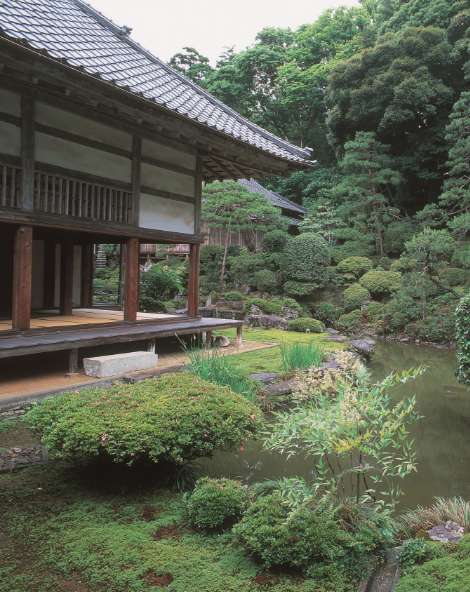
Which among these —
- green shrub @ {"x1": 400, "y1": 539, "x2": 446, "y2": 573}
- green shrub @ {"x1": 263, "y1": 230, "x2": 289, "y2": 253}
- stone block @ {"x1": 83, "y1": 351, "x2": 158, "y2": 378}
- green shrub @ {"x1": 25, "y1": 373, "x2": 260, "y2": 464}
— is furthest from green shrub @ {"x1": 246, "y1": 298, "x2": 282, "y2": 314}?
green shrub @ {"x1": 400, "y1": 539, "x2": 446, "y2": 573}

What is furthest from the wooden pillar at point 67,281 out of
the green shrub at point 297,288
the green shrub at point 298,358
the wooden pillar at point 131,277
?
the green shrub at point 297,288

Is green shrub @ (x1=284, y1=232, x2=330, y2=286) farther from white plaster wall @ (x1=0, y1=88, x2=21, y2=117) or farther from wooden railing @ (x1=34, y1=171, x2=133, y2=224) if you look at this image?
white plaster wall @ (x1=0, y1=88, x2=21, y2=117)

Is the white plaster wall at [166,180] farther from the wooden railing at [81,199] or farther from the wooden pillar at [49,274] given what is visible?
the wooden pillar at [49,274]

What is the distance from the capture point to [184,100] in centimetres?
1051

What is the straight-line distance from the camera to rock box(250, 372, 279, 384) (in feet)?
28.1

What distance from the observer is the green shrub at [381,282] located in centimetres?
2092

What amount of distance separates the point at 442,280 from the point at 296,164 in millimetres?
10447

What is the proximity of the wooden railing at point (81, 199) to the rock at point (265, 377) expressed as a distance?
Answer: 3.91m

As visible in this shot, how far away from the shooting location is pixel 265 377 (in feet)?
28.6

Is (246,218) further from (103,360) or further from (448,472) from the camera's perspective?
(448,472)

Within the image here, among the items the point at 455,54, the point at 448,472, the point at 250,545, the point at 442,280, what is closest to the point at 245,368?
the point at 448,472

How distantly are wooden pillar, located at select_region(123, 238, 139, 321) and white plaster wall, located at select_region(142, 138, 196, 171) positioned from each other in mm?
1838

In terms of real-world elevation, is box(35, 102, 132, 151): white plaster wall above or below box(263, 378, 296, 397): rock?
above

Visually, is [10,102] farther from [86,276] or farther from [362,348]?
[362,348]
